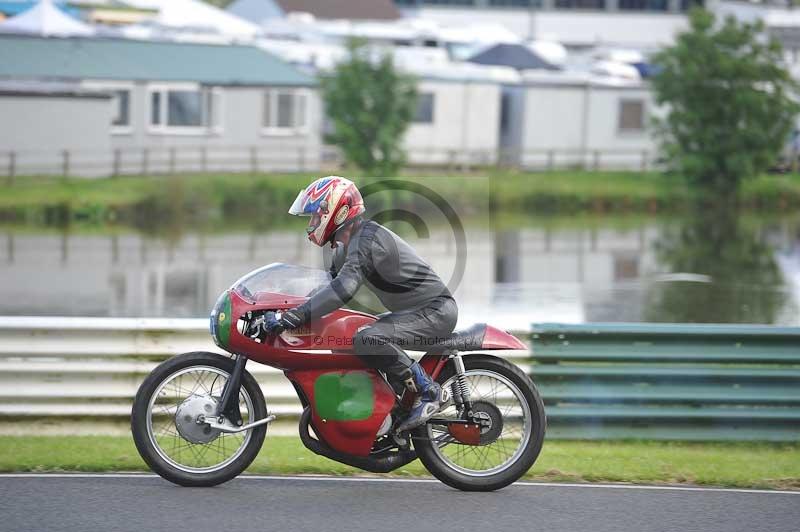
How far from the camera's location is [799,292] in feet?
88.4

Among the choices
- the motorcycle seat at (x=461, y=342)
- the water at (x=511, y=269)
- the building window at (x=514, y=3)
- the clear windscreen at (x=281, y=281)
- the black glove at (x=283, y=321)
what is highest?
the building window at (x=514, y=3)

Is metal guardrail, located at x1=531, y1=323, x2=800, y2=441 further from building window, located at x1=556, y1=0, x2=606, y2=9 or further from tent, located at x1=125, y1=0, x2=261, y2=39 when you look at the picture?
building window, located at x1=556, y1=0, x2=606, y2=9

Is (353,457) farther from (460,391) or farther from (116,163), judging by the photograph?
(116,163)

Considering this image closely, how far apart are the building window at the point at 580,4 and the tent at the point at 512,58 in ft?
93.1

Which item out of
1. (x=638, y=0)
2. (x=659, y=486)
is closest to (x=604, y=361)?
(x=659, y=486)

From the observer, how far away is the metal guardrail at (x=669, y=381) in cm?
1016

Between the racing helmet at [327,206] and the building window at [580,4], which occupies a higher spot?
the building window at [580,4]

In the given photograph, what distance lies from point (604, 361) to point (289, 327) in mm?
3352

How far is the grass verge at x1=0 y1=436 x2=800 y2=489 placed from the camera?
857 cm

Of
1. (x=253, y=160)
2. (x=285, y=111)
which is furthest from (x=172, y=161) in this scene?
(x=285, y=111)

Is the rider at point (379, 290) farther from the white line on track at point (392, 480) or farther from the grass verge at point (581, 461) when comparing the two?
the grass verge at point (581, 461)

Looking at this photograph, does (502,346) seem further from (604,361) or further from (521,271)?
(521,271)

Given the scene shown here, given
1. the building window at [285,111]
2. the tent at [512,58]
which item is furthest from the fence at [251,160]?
the tent at [512,58]

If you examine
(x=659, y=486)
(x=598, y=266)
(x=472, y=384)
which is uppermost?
(x=472, y=384)
